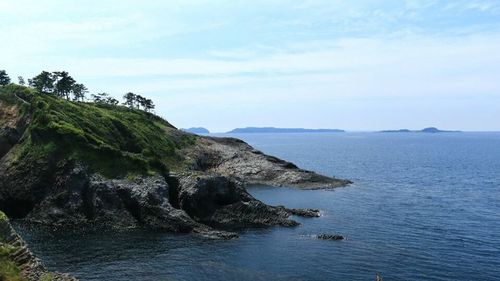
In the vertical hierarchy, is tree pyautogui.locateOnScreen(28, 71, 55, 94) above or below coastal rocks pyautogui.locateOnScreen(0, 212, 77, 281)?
above

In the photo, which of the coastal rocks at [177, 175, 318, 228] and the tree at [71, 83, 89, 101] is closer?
the coastal rocks at [177, 175, 318, 228]

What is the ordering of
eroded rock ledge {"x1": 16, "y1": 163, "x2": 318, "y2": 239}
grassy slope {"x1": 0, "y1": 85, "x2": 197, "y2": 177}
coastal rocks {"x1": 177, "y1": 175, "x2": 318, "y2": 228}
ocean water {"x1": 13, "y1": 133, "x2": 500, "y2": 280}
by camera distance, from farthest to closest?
grassy slope {"x1": 0, "y1": 85, "x2": 197, "y2": 177} < coastal rocks {"x1": 177, "y1": 175, "x2": 318, "y2": 228} < eroded rock ledge {"x1": 16, "y1": 163, "x2": 318, "y2": 239} < ocean water {"x1": 13, "y1": 133, "x2": 500, "y2": 280}

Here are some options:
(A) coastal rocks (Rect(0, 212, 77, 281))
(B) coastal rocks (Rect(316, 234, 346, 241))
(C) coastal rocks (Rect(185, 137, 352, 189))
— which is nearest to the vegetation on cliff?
(A) coastal rocks (Rect(0, 212, 77, 281))

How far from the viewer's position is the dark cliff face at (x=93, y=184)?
280 ft

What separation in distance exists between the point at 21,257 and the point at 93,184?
46713mm

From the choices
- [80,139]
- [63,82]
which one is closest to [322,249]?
[80,139]

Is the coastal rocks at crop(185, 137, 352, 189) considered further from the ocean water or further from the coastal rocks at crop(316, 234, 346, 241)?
the coastal rocks at crop(316, 234, 346, 241)

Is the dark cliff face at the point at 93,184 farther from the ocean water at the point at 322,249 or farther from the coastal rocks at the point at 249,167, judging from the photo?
the coastal rocks at the point at 249,167

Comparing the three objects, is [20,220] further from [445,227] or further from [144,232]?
[445,227]

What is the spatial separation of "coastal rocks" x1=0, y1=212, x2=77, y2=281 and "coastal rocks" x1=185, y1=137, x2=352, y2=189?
87331 millimetres

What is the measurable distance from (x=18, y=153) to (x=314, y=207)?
66.8 metres

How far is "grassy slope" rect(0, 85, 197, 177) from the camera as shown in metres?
94.4

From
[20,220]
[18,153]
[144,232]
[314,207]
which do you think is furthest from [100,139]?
[314,207]

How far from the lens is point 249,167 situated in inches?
6166
